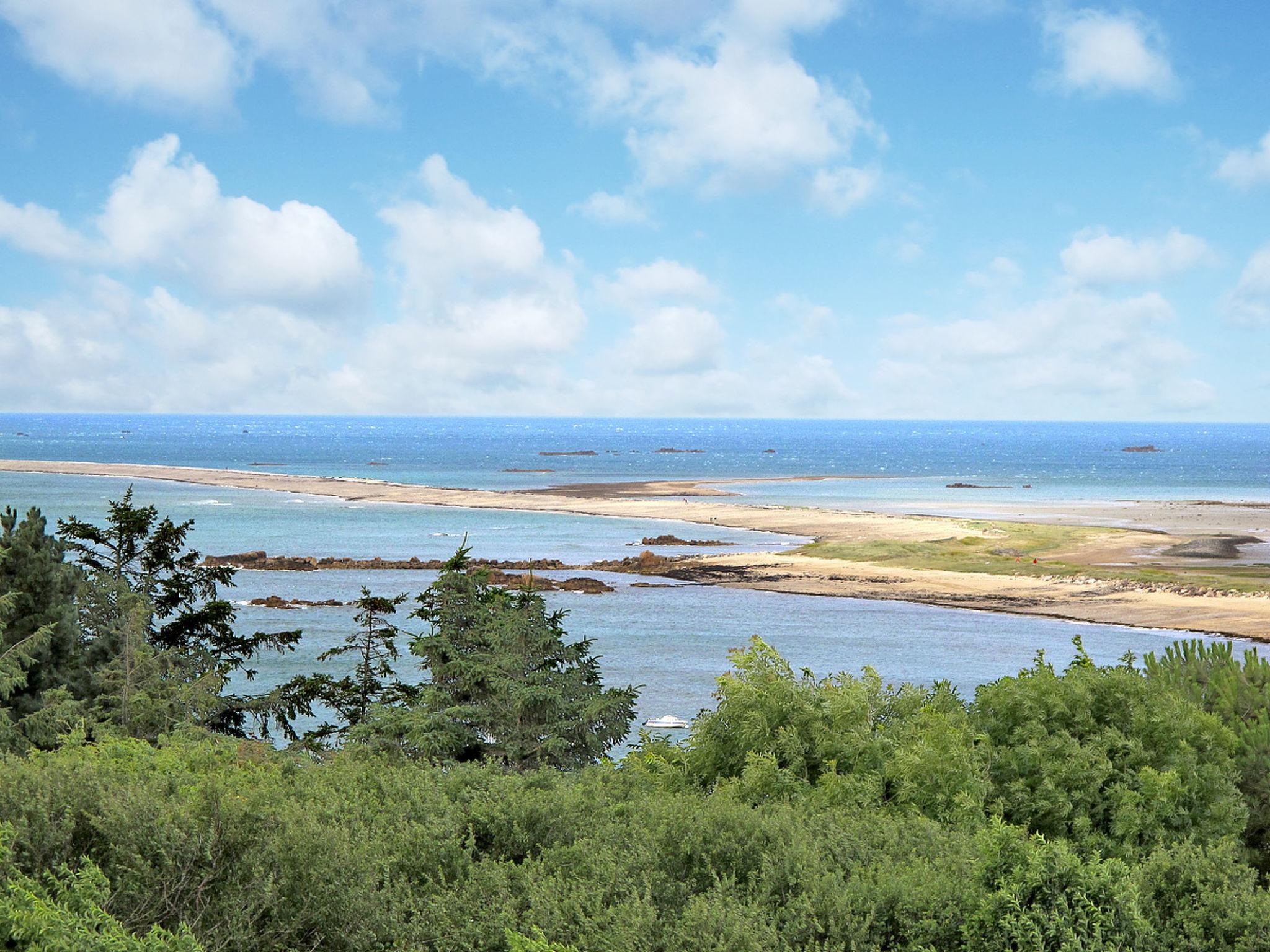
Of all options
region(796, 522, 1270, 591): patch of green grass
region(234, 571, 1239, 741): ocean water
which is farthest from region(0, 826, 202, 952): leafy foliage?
region(796, 522, 1270, 591): patch of green grass

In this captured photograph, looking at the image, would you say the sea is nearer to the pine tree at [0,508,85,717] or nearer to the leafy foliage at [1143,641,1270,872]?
the leafy foliage at [1143,641,1270,872]

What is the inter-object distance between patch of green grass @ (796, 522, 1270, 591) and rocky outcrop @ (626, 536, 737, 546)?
727 centimetres

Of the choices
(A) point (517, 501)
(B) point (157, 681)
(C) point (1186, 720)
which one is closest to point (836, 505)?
(A) point (517, 501)

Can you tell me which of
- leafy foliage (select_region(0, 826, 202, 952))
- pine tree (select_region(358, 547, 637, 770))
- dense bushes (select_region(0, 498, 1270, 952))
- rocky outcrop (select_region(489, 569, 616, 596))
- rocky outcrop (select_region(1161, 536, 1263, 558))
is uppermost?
leafy foliage (select_region(0, 826, 202, 952))

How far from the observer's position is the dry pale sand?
58438mm

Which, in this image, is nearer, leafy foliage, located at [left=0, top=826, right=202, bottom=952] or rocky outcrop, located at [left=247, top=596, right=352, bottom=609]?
leafy foliage, located at [left=0, top=826, right=202, bottom=952]

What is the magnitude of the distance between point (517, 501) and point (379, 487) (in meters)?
25.1

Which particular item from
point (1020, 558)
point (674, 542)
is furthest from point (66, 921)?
point (674, 542)

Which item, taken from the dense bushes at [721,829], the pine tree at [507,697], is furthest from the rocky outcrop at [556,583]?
the dense bushes at [721,829]

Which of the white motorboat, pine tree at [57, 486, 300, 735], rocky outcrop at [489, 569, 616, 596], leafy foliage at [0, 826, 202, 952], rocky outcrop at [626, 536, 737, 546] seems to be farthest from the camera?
rocky outcrop at [626, 536, 737, 546]

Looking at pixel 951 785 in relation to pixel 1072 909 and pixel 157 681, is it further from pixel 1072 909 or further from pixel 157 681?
pixel 157 681

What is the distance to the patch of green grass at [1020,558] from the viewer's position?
219 feet

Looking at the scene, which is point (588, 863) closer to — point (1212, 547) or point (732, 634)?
point (732, 634)

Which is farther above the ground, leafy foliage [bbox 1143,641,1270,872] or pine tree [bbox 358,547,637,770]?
leafy foliage [bbox 1143,641,1270,872]
